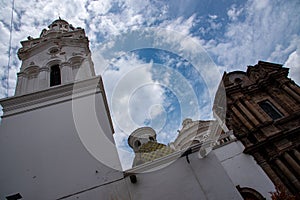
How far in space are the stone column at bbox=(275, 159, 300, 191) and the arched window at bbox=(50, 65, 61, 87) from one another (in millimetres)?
12455

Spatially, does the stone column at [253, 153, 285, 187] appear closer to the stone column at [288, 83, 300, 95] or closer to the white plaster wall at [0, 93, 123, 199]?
the stone column at [288, 83, 300, 95]

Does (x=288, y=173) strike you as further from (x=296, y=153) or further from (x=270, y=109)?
(x=270, y=109)

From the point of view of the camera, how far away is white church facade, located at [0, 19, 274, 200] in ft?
19.0

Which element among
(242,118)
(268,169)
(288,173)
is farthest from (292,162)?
(242,118)

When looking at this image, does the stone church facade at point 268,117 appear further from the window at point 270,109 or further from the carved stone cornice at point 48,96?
the carved stone cornice at point 48,96

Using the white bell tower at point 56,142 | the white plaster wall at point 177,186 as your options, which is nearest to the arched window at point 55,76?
the white bell tower at point 56,142

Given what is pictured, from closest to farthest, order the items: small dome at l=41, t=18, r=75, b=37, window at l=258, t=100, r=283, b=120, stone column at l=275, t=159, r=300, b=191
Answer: stone column at l=275, t=159, r=300, b=191
window at l=258, t=100, r=283, b=120
small dome at l=41, t=18, r=75, b=37

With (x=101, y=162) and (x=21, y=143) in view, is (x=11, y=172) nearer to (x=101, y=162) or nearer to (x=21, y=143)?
(x=21, y=143)

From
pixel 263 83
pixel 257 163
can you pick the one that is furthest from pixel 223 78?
pixel 257 163

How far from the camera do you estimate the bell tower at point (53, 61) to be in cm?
1012

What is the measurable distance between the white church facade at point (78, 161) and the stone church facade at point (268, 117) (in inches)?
273

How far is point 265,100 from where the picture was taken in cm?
1539

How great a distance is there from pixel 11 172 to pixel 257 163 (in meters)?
11.8

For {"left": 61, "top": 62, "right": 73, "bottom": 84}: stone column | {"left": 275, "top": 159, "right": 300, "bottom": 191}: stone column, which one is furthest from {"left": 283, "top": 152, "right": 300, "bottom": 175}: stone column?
{"left": 61, "top": 62, "right": 73, "bottom": 84}: stone column
